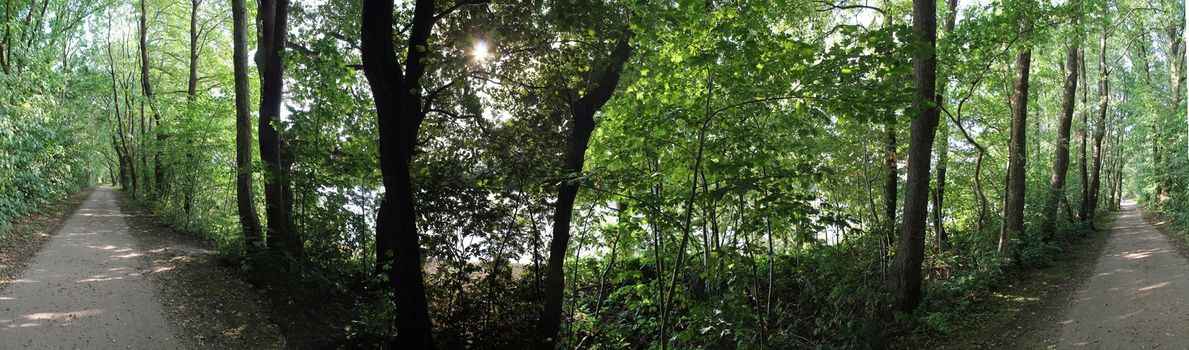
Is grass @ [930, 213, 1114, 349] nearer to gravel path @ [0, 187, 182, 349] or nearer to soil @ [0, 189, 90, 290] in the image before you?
gravel path @ [0, 187, 182, 349]

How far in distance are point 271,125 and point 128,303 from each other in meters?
2.59

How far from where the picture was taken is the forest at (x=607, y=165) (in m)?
4.41

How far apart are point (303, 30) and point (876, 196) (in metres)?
9.49

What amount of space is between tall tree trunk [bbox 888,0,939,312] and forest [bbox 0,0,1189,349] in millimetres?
33

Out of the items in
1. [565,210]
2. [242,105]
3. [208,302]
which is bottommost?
[208,302]

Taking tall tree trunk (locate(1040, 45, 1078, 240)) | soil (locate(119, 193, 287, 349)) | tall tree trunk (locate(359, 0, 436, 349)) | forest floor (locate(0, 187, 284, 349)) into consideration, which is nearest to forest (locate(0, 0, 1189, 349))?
tall tree trunk (locate(359, 0, 436, 349))

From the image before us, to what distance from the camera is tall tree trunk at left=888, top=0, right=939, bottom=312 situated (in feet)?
23.2

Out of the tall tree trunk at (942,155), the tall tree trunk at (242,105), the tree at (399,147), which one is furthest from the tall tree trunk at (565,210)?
the tall tree trunk at (942,155)

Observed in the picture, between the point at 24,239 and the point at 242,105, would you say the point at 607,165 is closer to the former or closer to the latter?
the point at 242,105

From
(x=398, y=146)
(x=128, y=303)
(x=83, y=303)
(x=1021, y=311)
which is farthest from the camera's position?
(x=1021, y=311)

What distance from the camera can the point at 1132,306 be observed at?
7172mm

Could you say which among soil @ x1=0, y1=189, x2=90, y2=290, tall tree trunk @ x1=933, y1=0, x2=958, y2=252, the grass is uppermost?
tall tree trunk @ x1=933, y1=0, x2=958, y2=252

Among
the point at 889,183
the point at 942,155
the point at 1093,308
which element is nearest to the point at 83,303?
the point at 889,183

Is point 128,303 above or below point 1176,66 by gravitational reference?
below
